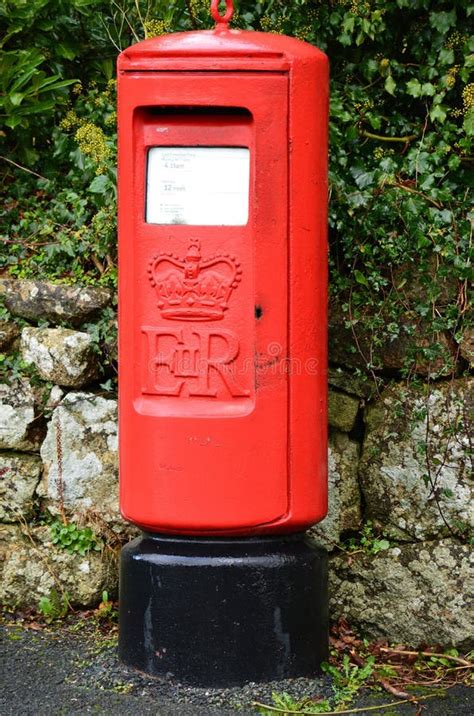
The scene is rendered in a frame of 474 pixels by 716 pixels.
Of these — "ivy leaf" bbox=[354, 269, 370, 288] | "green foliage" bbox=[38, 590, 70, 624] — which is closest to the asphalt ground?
"green foliage" bbox=[38, 590, 70, 624]

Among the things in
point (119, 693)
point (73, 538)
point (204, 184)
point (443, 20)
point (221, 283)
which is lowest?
point (119, 693)

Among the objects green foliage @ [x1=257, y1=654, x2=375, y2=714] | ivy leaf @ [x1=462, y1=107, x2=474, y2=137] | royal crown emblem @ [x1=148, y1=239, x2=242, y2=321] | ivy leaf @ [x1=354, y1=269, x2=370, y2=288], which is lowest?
green foliage @ [x1=257, y1=654, x2=375, y2=714]

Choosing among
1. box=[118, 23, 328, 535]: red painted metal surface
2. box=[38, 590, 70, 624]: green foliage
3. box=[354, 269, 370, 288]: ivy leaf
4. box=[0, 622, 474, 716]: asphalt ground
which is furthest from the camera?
box=[38, 590, 70, 624]: green foliage

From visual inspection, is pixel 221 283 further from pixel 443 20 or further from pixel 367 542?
pixel 443 20

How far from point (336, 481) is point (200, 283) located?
3.72 ft

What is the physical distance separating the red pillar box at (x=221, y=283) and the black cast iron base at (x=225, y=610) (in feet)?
0.04

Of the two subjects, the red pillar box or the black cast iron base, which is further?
the black cast iron base

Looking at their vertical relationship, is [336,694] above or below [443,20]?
below

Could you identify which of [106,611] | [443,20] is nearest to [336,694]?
[106,611]

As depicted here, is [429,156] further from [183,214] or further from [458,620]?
[458,620]

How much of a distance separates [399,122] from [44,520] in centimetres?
199

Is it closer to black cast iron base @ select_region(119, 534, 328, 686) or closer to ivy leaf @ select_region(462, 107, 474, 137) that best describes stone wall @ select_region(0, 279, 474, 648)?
black cast iron base @ select_region(119, 534, 328, 686)

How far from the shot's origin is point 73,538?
357 centimetres

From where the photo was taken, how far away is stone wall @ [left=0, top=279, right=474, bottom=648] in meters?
3.40
